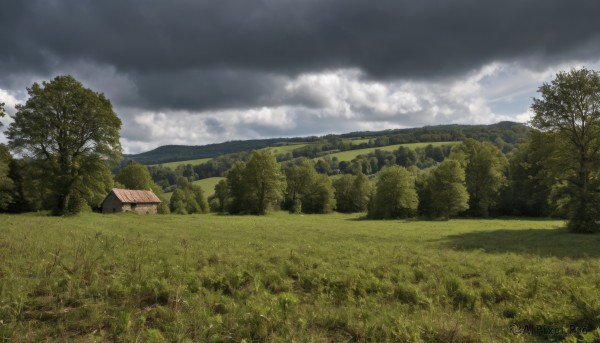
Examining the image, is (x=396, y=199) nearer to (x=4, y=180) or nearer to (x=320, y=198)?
(x=320, y=198)

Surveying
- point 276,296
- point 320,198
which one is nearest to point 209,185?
point 320,198

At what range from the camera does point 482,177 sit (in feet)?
232

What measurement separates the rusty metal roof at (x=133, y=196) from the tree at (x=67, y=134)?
24088mm

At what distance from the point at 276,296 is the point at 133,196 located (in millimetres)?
66620

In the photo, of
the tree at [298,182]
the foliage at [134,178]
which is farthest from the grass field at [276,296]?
the tree at [298,182]

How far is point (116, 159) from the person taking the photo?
42781 mm

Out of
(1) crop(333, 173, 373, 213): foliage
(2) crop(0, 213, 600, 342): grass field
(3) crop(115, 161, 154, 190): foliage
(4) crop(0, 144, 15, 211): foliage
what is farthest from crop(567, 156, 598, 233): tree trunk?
(3) crop(115, 161, 154, 190): foliage

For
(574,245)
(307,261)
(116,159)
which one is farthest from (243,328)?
(116,159)

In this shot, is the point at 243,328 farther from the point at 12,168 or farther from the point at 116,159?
the point at 12,168

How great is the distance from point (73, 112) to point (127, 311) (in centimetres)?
4041

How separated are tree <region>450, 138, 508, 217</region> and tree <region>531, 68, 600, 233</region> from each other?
35550 millimetres

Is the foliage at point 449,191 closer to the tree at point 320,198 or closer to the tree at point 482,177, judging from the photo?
the tree at point 482,177

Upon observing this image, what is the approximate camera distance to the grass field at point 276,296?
305 inches

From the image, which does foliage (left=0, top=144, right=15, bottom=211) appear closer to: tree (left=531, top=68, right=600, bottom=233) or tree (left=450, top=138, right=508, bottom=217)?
tree (left=531, top=68, right=600, bottom=233)
